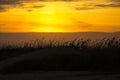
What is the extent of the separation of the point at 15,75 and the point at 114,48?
2545mm

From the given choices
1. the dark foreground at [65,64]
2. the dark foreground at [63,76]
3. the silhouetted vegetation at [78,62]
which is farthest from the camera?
the silhouetted vegetation at [78,62]

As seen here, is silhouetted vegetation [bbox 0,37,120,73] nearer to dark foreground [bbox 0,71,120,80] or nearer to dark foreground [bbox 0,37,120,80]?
dark foreground [bbox 0,37,120,80]

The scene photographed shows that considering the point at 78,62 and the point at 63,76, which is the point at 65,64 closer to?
the point at 78,62

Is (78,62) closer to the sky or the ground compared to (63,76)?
closer to the ground

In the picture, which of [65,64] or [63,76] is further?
[65,64]

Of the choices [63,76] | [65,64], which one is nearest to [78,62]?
[65,64]

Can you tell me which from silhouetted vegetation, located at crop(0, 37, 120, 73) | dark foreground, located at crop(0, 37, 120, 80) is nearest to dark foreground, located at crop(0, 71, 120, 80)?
dark foreground, located at crop(0, 37, 120, 80)

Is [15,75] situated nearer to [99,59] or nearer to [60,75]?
[60,75]

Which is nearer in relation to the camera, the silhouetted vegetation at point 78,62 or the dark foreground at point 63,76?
the dark foreground at point 63,76

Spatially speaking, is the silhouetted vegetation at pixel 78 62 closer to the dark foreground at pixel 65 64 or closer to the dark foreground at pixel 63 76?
the dark foreground at pixel 65 64

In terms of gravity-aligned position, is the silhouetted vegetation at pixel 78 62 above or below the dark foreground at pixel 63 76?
below

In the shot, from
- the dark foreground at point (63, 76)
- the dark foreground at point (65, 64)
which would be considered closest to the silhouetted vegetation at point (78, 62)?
the dark foreground at point (65, 64)

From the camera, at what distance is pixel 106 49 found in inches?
356

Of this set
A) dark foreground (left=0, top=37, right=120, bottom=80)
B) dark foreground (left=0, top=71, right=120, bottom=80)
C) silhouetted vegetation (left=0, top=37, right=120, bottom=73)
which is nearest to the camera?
dark foreground (left=0, top=71, right=120, bottom=80)
